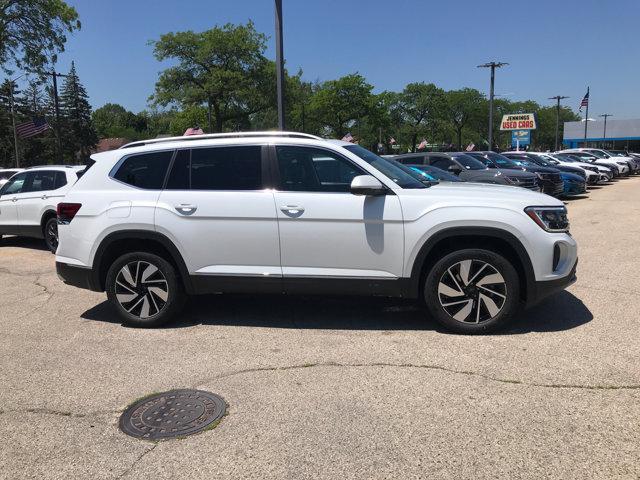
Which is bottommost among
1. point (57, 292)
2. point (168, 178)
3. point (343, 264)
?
point (57, 292)

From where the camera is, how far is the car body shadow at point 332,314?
518 centimetres

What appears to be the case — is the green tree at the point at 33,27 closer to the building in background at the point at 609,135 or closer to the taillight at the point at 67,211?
the taillight at the point at 67,211

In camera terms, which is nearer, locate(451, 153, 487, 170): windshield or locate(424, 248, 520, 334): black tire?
locate(424, 248, 520, 334): black tire

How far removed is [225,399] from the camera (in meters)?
3.76

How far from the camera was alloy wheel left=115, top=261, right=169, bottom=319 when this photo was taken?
529 centimetres

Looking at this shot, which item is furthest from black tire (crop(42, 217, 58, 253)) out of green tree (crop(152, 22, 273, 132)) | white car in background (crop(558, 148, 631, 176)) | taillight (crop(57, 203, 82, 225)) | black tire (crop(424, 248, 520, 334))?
green tree (crop(152, 22, 273, 132))

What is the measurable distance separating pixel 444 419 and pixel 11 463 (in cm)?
255

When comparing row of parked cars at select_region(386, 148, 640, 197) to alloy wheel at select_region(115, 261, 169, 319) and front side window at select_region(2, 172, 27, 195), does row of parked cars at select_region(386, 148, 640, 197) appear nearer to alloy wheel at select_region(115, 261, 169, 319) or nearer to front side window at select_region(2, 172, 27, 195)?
alloy wheel at select_region(115, 261, 169, 319)

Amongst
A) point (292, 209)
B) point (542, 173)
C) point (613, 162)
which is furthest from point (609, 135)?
point (292, 209)

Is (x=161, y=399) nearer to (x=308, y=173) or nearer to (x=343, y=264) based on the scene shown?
(x=343, y=264)

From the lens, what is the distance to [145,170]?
5.35 meters

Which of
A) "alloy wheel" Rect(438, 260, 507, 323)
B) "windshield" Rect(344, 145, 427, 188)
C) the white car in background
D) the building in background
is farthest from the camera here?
the building in background

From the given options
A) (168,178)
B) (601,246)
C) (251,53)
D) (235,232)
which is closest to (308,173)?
(235,232)

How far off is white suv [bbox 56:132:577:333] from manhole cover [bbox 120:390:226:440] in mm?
1501
